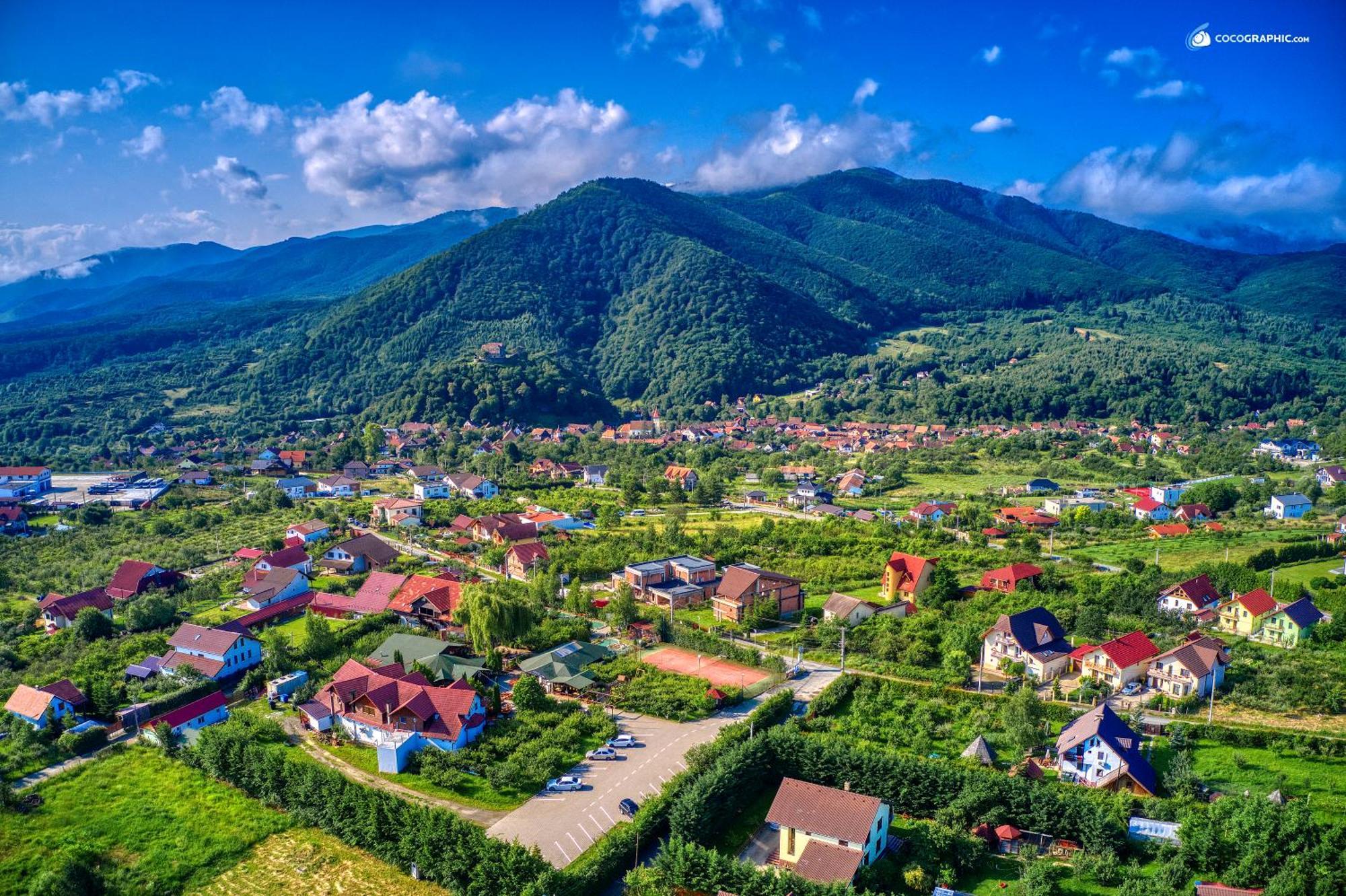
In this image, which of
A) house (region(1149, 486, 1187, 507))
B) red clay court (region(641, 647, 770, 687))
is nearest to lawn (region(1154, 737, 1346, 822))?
red clay court (region(641, 647, 770, 687))

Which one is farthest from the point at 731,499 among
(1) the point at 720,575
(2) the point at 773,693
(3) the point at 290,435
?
(3) the point at 290,435

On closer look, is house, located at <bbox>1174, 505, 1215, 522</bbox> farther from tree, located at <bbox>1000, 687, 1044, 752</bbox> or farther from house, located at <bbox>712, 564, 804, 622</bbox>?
tree, located at <bbox>1000, 687, 1044, 752</bbox>

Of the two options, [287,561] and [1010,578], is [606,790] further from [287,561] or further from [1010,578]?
[287,561]

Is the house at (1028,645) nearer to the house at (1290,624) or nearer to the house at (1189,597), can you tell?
the house at (1189,597)

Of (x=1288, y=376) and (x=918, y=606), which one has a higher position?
(x=1288, y=376)

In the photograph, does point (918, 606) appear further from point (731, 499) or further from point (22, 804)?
point (22, 804)

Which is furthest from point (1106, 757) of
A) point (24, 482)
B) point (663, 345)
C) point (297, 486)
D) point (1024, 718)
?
point (663, 345)
